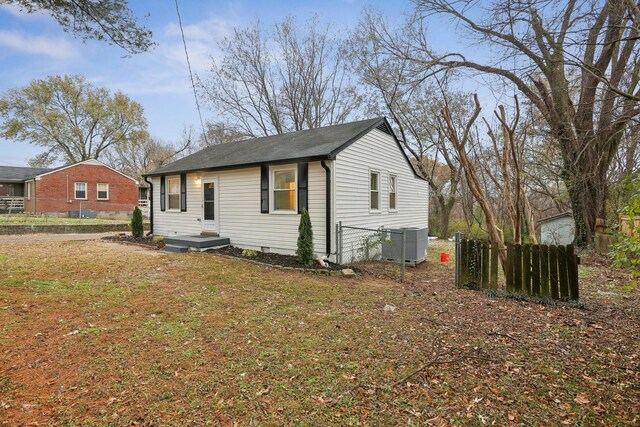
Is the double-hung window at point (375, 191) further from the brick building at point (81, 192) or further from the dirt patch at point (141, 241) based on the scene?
the brick building at point (81, 192)

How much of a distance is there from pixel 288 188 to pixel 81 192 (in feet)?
80.3

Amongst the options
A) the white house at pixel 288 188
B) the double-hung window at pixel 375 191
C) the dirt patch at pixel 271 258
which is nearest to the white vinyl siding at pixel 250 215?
the white house at pixel 288 188

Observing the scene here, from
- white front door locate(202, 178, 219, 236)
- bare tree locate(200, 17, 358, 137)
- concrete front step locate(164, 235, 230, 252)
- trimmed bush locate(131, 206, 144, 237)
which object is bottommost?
concrete front step locate(164, 235, 230, 252)

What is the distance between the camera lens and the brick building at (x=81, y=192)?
2459 cm

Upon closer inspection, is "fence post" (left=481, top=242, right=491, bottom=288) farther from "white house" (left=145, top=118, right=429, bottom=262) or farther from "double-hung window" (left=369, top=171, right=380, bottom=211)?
"double-hung window" (left=369, top=171, right=380, bottom=211)

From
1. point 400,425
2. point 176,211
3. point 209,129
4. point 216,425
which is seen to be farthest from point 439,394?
point 209,129

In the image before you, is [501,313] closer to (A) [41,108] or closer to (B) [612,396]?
(B) [612,396]

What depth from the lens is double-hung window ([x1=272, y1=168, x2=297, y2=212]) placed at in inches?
376

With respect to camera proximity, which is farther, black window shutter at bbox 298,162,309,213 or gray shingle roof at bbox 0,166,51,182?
gray shingle roof at bbox 0,166,51,182

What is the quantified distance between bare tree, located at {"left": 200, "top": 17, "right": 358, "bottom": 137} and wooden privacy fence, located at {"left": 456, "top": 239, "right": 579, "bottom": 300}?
16.6 metres

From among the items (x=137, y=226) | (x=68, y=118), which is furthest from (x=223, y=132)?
(x=68, y=118)

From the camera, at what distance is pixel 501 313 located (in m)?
5.03

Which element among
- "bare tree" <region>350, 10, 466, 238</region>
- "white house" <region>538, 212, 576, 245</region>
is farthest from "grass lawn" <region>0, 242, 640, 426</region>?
"bare tree" <region>350, 10, 466, 238</region>

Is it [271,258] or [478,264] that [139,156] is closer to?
[271,258]
